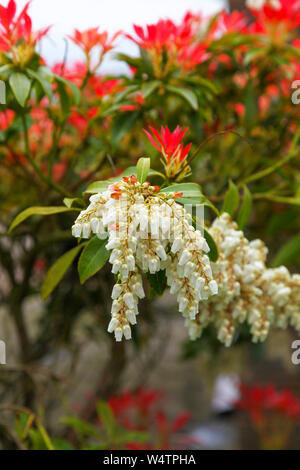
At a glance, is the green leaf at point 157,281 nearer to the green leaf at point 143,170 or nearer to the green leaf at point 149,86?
the green leaf at point 143,170

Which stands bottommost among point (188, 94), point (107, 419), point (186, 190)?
point (107, 419)

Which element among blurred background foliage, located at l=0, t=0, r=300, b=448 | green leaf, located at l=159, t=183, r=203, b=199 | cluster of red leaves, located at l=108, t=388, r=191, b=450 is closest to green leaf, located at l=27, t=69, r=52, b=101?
blurred background foliage, located at l=0, t=0, r=300, b=448

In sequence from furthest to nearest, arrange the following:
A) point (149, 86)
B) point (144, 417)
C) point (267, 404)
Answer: point (267, 404) → point (144, 417) → point (149, 86)

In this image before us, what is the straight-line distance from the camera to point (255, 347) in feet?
4.34

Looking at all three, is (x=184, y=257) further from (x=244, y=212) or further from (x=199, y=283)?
(x=244, y=212)

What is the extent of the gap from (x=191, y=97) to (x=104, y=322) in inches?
19.4

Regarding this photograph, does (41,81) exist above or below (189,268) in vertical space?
above

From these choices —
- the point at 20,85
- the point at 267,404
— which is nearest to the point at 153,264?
the point at 20,85

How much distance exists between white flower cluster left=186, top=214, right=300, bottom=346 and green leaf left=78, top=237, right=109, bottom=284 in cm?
12

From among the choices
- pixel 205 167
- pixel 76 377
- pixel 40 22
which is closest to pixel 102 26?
pixel 40 22

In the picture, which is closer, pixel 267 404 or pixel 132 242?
pixel 132 242

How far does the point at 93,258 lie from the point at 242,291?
7.3 inches

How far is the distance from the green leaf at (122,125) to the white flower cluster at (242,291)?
0.22 metres

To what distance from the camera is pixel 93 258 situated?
454 millimetres
